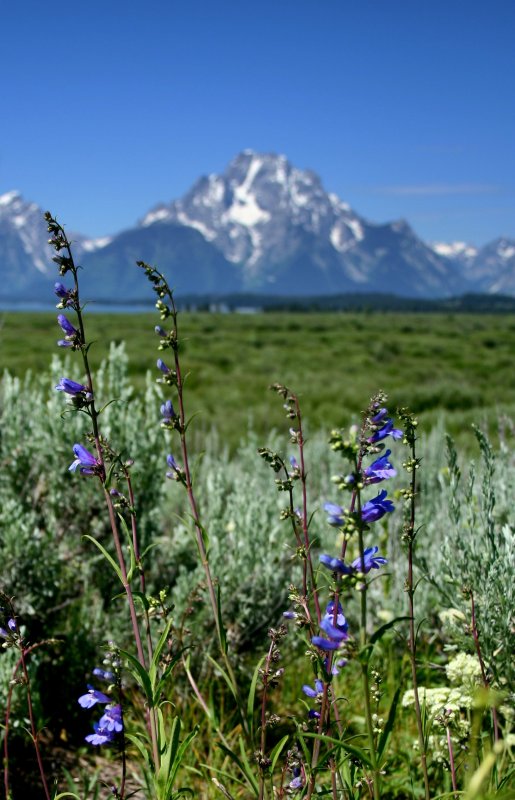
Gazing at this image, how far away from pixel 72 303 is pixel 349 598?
3.21 meters

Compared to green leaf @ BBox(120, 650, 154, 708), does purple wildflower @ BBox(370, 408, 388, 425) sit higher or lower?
higher

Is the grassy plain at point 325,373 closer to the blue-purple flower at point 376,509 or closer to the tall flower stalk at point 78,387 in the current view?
the tall flower stalk at point 78,387

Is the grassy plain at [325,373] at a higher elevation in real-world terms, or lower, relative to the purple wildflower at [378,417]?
lower

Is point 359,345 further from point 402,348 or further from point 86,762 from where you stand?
point 86,762

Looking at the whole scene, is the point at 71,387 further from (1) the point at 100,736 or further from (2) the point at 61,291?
(1) the point at 100,736

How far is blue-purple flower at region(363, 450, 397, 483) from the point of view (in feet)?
5.75

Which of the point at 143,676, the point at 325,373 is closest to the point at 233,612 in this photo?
the point at 143,676

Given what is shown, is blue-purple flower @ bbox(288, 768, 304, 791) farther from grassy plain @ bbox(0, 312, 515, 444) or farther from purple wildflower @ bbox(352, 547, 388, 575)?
grassy plain @ bbox(0, 312, 515, 444)

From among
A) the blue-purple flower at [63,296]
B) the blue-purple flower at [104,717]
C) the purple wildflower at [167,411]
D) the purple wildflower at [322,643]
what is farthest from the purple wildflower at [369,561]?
the blue-purple flower at [63,296]

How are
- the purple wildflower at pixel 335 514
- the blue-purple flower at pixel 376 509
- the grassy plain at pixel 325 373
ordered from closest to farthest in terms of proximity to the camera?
the purple wildflower at pixel 335 514 < the blue-purple flower at pixel 376 509 < the grassy plain at pixel 325 373

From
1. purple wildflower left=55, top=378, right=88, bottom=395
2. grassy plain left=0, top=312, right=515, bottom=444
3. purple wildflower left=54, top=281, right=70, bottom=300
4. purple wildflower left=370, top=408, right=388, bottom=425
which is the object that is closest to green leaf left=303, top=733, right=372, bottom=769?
purple wildflower left=370, top=408, right=388, bottom=425

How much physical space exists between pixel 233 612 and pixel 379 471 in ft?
9.14

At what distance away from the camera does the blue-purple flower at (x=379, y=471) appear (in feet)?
5.75

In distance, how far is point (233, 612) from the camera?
4.27 meters
